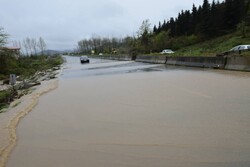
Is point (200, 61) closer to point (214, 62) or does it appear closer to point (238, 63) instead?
point (214, 62)

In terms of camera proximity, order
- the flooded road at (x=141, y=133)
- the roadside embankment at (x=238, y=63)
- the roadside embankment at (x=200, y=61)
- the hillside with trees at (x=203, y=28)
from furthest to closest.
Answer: the hillside with trees at (x=203, y=28) → the roadside embankment at (x=200, y=61) → the roadside embankment at (x=238, y=63) → the flooded road at (x=141, y=133)

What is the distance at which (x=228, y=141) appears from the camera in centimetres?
747

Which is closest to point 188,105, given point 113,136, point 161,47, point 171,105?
point 171,105

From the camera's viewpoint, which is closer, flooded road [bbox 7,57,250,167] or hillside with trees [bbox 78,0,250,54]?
flooded road [bbox 7,57,250,167]

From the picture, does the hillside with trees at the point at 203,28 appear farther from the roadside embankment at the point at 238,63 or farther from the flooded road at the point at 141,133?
the flooded road at the point at 141,133

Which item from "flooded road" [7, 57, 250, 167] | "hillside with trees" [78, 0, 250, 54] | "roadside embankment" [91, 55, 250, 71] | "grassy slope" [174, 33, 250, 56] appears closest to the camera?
"flooded road" [7, 57, 250, 167]

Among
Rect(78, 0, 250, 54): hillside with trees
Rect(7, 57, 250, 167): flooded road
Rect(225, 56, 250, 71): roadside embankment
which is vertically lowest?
Rect(7, 57, 250, 167): flooded road

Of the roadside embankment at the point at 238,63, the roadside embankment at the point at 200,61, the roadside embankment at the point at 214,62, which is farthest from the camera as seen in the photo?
the roadside embankment at the point at 200,61

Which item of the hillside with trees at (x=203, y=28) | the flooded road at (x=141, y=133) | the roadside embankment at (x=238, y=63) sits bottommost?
the flooded road at (x=141, y=133)

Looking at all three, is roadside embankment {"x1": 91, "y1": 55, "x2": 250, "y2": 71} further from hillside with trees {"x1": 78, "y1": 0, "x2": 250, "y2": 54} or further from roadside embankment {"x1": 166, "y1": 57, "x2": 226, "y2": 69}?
hillside with trees {"x1": 78, "y1": 0, "x2": 250, "y2": 54}

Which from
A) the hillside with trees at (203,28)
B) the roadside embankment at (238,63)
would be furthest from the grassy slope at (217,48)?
the roadside embankment at (238,63)

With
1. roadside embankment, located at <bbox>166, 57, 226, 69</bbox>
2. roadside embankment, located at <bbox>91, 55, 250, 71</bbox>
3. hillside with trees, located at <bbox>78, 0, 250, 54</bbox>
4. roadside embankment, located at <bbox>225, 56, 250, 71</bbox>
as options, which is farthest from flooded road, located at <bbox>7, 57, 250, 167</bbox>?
hillside with trees, located at <bbox>78, 0, 250, 54</bbox>

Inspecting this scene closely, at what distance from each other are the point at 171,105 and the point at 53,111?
510 centimetres

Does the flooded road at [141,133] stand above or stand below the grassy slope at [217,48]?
below
